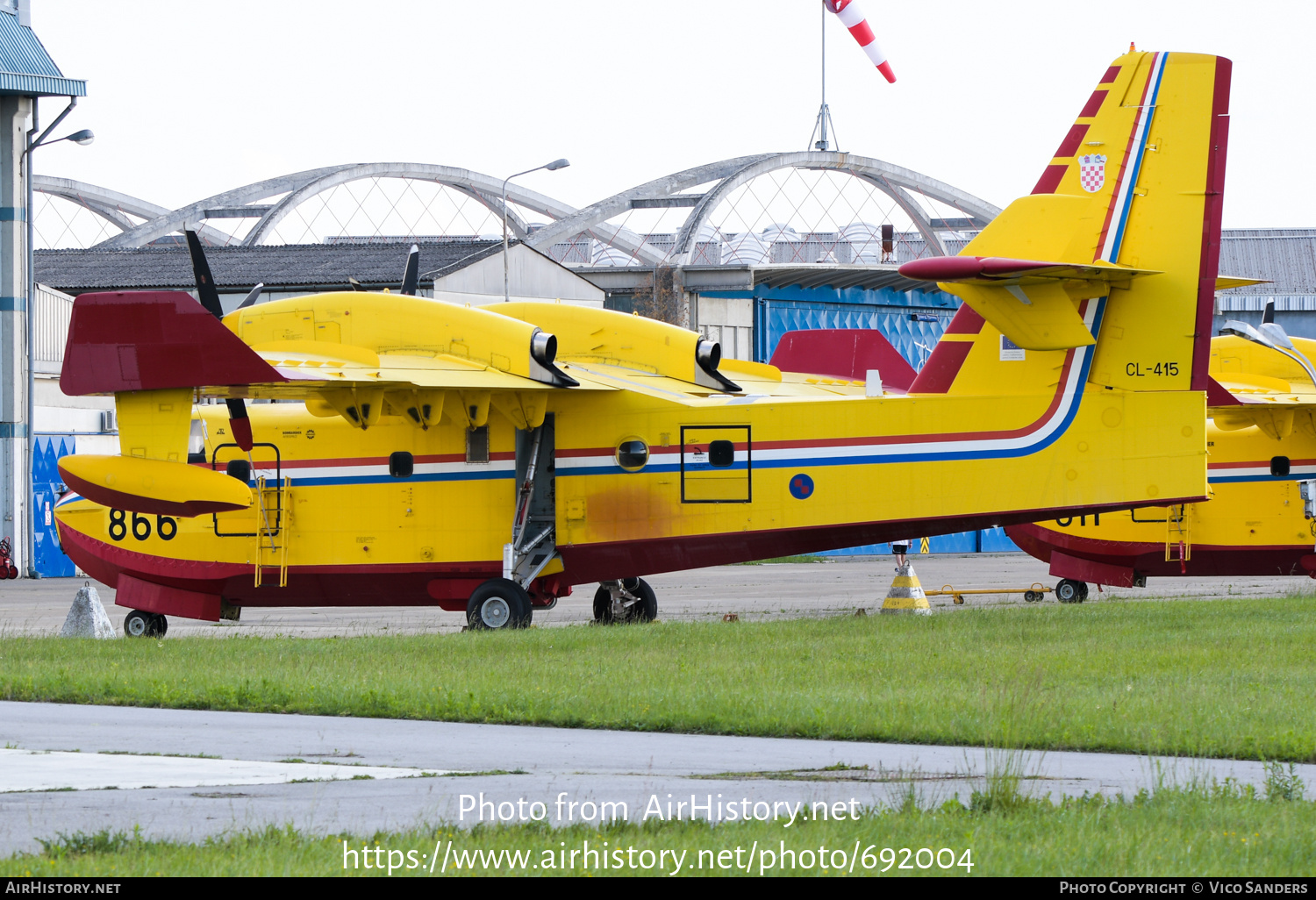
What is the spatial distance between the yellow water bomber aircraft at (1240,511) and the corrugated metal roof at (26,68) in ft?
89.9

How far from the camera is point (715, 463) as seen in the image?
19.9m

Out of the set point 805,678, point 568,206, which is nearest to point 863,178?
point 568,206

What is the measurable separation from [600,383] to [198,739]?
9871 millimetres

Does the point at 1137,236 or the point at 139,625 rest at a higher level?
the point at 1137,236

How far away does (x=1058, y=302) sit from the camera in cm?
1867

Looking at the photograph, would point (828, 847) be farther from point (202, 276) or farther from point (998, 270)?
point (202, 276)

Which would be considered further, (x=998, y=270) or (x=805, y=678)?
(x=998, y=270)

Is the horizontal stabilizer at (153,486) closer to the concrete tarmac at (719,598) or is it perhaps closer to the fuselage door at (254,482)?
the fuselage door at (254,482)

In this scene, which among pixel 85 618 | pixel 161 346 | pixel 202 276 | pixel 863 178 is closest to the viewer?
pixel 161 346

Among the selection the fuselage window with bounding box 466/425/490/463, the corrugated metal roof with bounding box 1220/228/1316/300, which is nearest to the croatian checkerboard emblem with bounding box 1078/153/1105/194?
the fuselage window with bounding box 466/425/490/463

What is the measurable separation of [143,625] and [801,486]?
970 centimetres

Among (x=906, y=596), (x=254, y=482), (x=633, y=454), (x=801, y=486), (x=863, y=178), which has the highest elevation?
(x=863, y=178)
